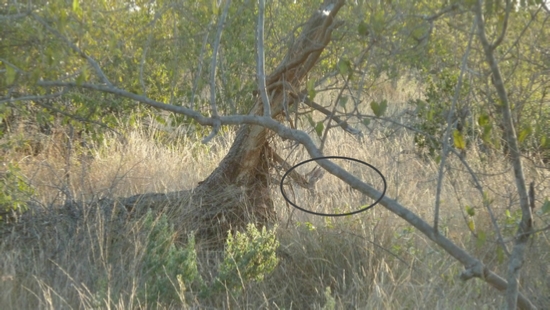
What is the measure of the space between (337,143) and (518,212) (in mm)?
3299

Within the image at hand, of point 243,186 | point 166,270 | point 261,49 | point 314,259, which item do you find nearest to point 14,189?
point 166,270

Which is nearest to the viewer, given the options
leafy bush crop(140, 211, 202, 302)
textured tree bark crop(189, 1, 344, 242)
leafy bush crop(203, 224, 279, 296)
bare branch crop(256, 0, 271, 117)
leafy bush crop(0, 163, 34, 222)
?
bare branch crop(256, 0, 271, 117)


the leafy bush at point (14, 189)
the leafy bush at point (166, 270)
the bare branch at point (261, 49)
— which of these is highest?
the bare branch at point (261, 49)

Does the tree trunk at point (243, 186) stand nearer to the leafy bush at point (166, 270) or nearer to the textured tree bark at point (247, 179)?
the textured tree bark at point (247, 179)

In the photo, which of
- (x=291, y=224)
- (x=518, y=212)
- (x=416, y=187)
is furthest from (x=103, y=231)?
(x=416, y=187)

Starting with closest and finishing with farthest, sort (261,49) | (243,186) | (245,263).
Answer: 1. (261,49)
2. (245,263)
3. (243,186)

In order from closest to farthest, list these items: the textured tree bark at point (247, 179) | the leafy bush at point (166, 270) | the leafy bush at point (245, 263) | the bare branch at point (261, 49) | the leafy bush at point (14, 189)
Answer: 1. the bare branch at point (261, 49)
2. the leafy bush at point (166, 270)
3. the leafy bush at point (245, 263)
4. the leafy bush at point (14, 189)
5. the textured tree bark at point (247, 179)

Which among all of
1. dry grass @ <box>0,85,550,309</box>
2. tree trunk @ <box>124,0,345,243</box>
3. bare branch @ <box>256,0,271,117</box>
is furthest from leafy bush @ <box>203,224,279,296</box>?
bare branch @ <box>256,0,271,117</box>

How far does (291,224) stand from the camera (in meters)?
4.75

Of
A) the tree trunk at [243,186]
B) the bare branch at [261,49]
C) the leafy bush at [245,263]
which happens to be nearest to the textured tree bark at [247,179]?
the tree trunk at [243,186]

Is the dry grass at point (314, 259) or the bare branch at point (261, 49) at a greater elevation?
the bare branch at point (261, 49)

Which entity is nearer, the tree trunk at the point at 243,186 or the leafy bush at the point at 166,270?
the leafy bush at the point at 166,270

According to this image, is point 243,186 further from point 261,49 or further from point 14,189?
point 261,49

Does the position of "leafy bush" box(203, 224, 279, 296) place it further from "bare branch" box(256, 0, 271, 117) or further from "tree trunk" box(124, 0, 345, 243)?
"bare branch" box(256, 0, 271, 117)
